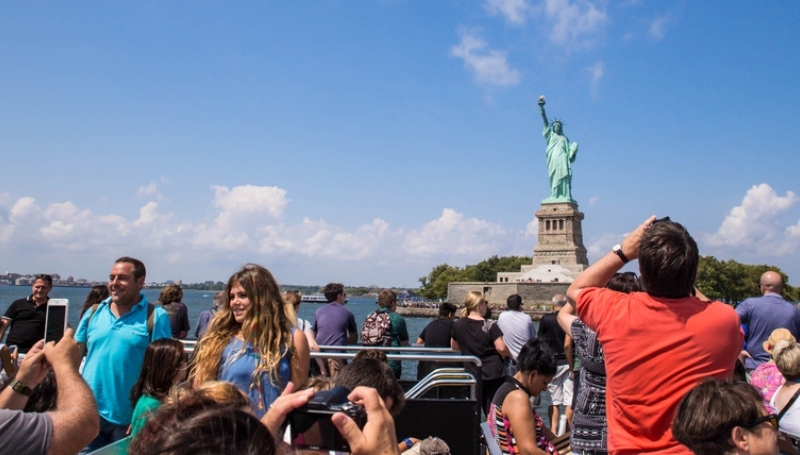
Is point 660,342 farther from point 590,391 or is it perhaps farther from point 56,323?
point 56,323

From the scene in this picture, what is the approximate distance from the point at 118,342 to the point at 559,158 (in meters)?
51.9

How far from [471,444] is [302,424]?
2738mm

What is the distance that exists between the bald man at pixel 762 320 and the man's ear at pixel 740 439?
442 centimetres

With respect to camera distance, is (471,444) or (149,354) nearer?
(149,354)

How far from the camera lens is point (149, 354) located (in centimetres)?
Answer: 365

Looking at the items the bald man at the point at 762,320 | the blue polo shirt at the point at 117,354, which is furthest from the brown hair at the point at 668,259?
the bald man at the point at 762,320

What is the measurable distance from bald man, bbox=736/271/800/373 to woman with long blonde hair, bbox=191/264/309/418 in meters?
4.63

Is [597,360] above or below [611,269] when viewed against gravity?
below

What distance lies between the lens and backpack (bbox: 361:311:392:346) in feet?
24.7

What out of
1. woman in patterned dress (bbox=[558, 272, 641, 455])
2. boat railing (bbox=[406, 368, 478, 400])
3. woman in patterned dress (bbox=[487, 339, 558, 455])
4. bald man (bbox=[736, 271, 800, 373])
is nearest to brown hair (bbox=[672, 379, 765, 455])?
woman in patterned dress (bbox=[558, 272, 641, 455])

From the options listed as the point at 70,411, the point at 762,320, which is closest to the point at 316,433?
the point at 70,411

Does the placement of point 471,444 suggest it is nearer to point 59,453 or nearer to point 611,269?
point 611,269

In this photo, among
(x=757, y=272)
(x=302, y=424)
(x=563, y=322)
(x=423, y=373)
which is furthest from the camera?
(x=757, y=272)


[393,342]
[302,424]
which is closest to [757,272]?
[393,342]
